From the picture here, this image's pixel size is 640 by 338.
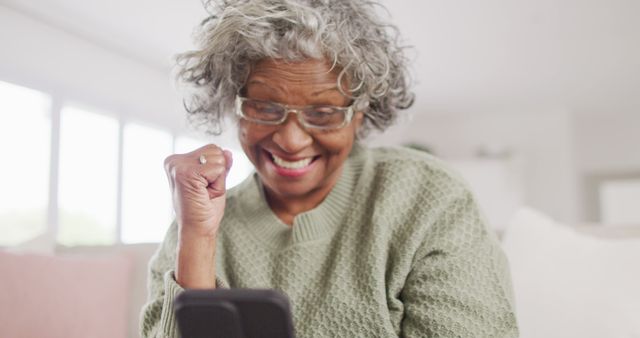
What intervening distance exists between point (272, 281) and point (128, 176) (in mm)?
4080

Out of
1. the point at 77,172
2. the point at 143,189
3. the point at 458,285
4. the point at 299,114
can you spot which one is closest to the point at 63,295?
the point at 299,114

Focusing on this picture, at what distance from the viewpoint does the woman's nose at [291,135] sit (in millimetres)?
1028

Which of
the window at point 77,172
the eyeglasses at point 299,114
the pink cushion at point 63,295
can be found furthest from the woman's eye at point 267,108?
the window at point 77,172

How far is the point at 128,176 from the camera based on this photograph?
4.91 metres

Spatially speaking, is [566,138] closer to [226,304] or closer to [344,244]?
[344,244]

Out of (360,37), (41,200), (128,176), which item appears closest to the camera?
(360,37)

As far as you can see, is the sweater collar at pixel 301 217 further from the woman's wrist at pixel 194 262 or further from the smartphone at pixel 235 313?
the smartphone at pixel 235 313

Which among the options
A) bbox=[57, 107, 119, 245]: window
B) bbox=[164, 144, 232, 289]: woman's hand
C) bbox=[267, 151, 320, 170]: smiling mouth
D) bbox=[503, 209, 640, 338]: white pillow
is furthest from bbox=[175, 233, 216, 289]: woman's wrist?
bbox=[57, 107, 119, 245]: window

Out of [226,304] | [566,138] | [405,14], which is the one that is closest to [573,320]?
[226,304]

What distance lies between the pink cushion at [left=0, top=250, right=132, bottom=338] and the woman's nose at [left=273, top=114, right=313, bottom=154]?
846mm

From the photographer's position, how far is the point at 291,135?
1.03 meters

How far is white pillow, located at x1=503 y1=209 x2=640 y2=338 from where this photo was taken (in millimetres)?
1239

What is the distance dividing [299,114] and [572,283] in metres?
0.73

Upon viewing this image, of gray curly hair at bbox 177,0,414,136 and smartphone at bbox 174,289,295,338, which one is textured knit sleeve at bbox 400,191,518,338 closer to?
gray curly hair at bbox 177,0,414,136
